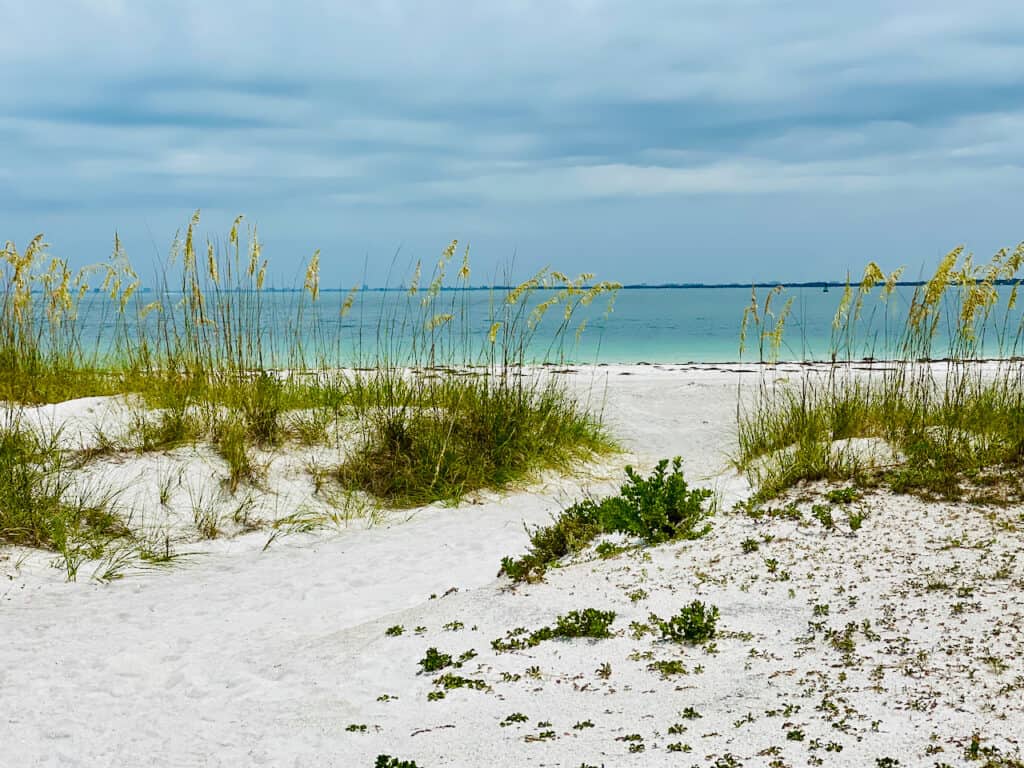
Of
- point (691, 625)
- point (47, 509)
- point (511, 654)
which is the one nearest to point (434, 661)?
point (511, 654)

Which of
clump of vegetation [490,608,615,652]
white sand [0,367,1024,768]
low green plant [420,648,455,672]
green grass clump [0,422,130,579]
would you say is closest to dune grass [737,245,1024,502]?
white sand [0,367,1024,768]

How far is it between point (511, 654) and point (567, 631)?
0.82 ft

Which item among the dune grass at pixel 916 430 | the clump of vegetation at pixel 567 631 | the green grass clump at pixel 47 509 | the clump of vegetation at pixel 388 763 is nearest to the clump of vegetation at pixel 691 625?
the clump of vegetation at pixel 567 631

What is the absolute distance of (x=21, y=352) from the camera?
7082 millimetres

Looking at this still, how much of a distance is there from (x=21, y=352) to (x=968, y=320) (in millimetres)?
7209

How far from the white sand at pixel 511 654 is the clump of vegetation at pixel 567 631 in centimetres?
5

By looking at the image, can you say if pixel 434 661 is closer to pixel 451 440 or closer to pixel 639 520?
pixel 639 520

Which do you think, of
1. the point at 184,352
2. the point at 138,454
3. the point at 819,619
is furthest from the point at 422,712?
the point at 184,352

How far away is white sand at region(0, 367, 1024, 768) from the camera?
2576mm

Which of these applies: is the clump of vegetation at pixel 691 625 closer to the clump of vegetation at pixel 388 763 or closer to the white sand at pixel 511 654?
the white sand at pixel 511 654

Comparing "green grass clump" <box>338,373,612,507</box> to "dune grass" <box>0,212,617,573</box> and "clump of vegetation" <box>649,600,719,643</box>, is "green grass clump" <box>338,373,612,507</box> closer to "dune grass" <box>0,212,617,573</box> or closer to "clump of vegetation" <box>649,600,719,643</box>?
"dune grass" <box>0,212,617,573</box>

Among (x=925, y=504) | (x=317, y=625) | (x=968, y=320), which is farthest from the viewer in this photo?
(x=968, y=320)

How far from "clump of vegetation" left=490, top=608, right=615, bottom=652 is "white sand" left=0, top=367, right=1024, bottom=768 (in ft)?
0.15

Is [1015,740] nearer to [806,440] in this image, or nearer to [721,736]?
[721,736]
